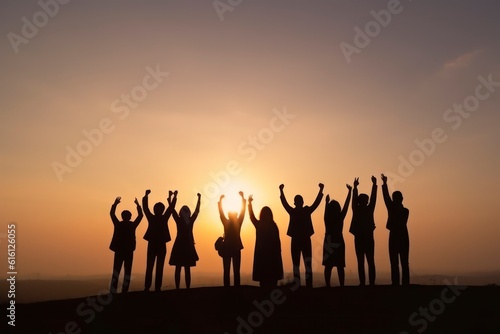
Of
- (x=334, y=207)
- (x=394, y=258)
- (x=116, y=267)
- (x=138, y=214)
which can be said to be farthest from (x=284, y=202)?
(x=116, y=267)

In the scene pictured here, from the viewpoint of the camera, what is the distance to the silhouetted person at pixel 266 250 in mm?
14008

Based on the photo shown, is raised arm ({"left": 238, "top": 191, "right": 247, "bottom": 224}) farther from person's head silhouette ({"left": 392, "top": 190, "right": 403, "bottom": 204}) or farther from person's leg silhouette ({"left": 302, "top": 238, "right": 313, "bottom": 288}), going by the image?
person's head silhouette ({"left": 392, "top": 190, "right": 403, "bottom": 204})

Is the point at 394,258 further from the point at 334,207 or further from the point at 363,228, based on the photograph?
the point at 334,207

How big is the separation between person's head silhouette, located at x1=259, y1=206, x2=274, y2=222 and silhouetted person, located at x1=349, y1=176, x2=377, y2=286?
220 cm

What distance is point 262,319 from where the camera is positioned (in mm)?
10375

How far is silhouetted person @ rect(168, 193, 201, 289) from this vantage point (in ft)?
49.6

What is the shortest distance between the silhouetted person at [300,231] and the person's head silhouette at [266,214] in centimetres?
48

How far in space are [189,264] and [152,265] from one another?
1.10m

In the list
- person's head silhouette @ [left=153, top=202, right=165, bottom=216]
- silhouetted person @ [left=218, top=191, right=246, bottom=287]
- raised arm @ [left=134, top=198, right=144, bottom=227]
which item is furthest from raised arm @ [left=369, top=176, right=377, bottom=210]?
raised arm @ [left=134, top=198, right=144, bottom=227]

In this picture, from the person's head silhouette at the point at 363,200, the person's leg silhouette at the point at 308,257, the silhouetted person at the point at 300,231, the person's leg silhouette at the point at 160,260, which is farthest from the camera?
the person's leg silhouette at the point at 160,260

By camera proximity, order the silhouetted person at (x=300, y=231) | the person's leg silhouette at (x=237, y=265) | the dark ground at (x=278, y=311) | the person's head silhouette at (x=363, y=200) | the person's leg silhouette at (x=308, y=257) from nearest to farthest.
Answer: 1. the dark ground at (x=278, y=311)
2. the person's leg silhouette at (x=308, y=257)
3. the silhouetted person at (x=300, y=231)
4. the person's head silhouette at (x=363, y=200)
5. the person's leg silhouette at (x=237, y=265)

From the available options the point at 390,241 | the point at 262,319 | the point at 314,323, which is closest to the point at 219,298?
the point at 262,319

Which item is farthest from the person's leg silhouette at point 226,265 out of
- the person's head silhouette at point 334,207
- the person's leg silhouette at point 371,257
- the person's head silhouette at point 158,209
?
the person's leg silhouette at point 371,257

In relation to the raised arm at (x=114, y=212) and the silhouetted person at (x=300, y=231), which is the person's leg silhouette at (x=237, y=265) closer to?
the silhouetted person at (x=300, y=231)
